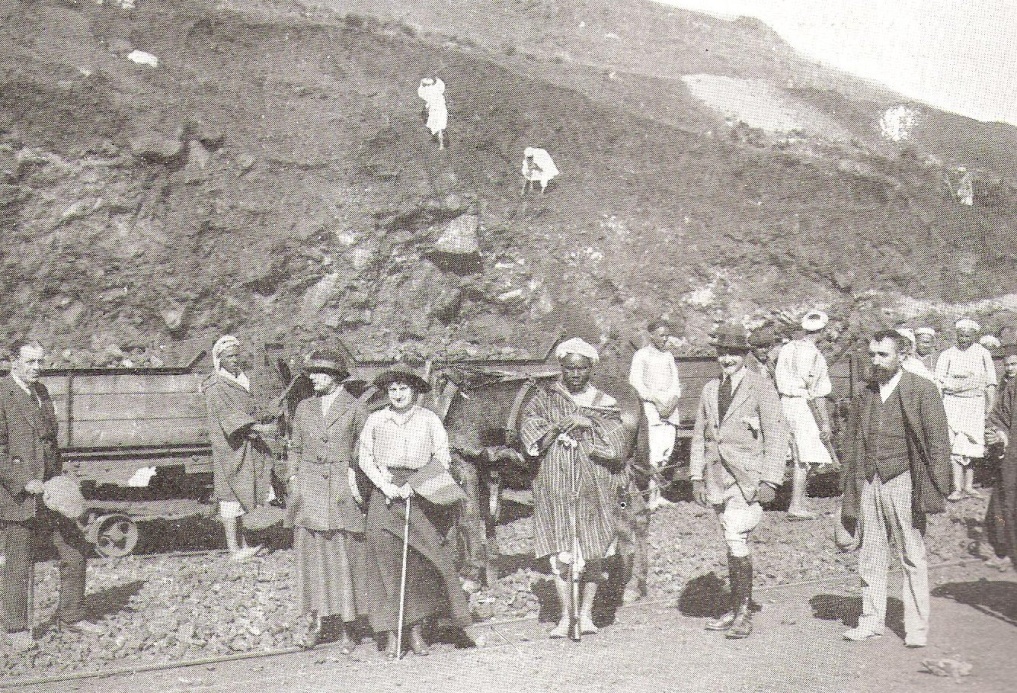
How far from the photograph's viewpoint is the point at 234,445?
804 centimetres

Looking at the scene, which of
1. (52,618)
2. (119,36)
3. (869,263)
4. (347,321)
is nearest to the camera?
(52,618)

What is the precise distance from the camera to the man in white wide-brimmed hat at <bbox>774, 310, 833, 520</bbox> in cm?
912

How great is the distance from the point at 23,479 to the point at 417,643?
275 cm

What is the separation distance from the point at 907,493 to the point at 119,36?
21924 mm

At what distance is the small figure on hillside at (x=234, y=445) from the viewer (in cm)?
792

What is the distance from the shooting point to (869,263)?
22.9 m

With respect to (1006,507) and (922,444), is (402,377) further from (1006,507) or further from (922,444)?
(1006,507)

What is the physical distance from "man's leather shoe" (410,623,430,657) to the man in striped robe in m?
0.86

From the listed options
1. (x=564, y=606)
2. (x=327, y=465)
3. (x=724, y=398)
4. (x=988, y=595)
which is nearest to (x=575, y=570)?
(x=564, y=606)

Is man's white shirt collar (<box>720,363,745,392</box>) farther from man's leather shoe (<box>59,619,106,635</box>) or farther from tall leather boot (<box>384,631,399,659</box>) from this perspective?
man's leather shoe (<box>59,619,106,635</box>)

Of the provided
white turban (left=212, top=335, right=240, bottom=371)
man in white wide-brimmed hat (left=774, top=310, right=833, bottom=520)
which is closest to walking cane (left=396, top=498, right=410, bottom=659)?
white turban (left=212, top=335, right=240, bottom=371)

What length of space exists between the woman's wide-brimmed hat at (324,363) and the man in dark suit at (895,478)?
133 inches

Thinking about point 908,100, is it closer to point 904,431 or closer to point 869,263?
point 869,263

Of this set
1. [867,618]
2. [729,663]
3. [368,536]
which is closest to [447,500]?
[368,536]
